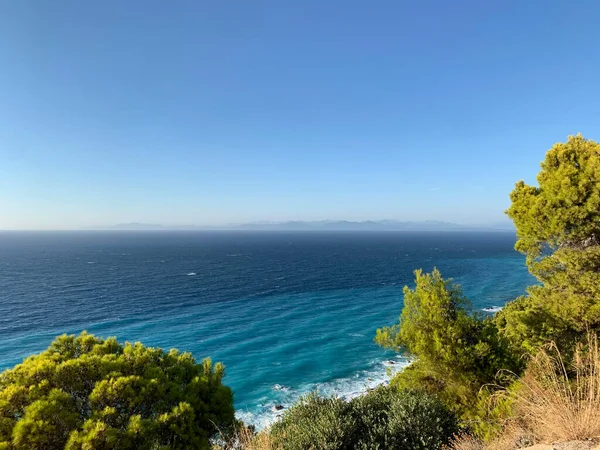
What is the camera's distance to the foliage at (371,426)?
9.29 meters

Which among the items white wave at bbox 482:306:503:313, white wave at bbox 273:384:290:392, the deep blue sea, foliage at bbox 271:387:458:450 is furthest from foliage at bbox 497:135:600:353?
white wave at bbox 482:306:503:313

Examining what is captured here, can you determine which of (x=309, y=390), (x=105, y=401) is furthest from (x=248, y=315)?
(x=105, y=401)

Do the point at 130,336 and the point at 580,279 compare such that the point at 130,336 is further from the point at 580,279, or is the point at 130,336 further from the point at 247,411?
the point at 580,279

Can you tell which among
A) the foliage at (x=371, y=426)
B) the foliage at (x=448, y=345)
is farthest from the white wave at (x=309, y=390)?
the foliage at (x=371, y=426)

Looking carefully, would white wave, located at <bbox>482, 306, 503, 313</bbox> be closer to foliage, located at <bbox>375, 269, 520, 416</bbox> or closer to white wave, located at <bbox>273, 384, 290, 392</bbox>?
white wave, located at <bbox>273, 384, 290, 392</bbox>

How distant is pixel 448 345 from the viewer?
548 inches

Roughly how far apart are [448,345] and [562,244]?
22.3ft

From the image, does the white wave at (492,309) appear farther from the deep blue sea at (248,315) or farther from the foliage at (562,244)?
the foliage at (562,244)

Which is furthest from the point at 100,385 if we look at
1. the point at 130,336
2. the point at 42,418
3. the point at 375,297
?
the point at 375,297

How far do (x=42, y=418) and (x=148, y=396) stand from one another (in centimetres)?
297

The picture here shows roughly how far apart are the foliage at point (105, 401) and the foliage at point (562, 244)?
1398 cm

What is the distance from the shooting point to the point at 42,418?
9.45m

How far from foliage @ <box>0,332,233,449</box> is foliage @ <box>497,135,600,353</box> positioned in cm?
1398

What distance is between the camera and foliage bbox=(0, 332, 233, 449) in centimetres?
935
